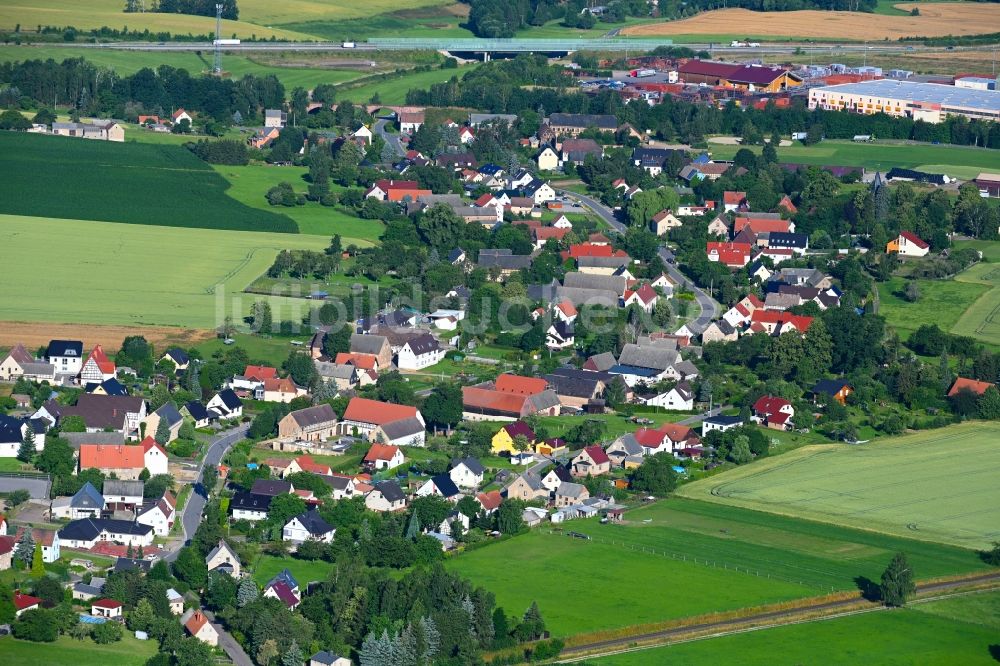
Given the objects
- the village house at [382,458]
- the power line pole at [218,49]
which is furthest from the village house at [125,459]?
the power line pole at [218,49]

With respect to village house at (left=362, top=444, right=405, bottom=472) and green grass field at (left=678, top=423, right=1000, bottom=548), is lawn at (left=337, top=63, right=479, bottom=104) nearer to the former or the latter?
village house at (left=362, top=444, right=405, bottom=472)

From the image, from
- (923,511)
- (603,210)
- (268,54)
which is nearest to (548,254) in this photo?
(603,210)

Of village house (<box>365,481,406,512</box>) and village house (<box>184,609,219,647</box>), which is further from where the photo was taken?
village house (<box>365,481,406,512</box>)

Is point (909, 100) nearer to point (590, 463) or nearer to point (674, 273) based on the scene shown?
point (674, 273)

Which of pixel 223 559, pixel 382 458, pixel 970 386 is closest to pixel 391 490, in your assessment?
pixel 382 458

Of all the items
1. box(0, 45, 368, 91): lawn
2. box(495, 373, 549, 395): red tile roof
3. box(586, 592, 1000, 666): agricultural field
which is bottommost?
box(586, 592, 1000, 666): agricultural field

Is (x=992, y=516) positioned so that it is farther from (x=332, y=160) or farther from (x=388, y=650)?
(x=332, y=160)

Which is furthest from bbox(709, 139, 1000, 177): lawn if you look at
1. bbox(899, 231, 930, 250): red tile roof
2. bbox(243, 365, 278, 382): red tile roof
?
bbox(243, 365, 278, 382): red tile roof
